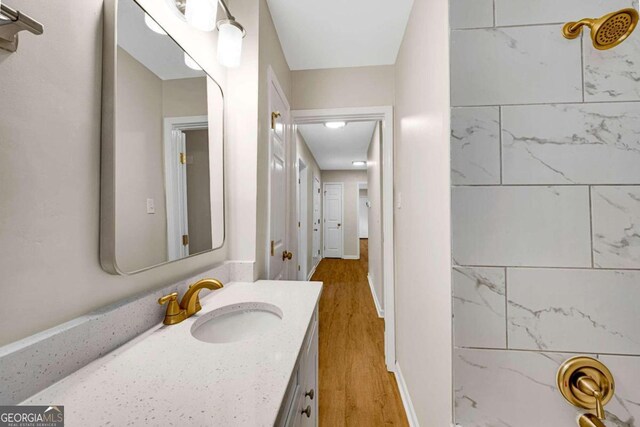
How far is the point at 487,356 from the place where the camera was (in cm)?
77

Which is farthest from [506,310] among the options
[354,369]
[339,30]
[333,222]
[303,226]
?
[333,222]

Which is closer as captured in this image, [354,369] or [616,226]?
[616,226]

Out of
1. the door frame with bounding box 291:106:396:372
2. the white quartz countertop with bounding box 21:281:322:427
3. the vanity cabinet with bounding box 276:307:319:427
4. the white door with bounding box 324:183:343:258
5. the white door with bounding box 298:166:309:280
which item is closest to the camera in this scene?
the white quartz countertop with bounding box 21:281:322:427

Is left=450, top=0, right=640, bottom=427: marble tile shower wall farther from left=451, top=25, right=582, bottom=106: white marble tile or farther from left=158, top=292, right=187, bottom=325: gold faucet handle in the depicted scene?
left=158, top=292, right=187, bottom=325: gold faucet handle

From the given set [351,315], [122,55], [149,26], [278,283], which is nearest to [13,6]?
[122,55]

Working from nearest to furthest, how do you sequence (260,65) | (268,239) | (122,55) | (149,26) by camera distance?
(122,55) < (149,26) < (260,65) < (268,239)

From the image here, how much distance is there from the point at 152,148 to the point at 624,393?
1651 mm

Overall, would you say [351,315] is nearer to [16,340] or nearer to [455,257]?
[455,257]

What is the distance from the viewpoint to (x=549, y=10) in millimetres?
767

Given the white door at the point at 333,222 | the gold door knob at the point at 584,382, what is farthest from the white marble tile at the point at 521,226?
the white door at the point at 333,222

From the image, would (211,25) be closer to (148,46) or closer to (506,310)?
(148,46)

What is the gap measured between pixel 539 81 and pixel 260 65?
1171mm

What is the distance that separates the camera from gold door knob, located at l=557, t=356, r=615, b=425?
0.69 meters

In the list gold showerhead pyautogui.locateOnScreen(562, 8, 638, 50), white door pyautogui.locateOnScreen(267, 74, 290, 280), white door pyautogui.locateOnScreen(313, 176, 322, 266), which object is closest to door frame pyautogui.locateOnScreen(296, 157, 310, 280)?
white door pyautogui.locateOnScreen(313, 176, 322, 266)
